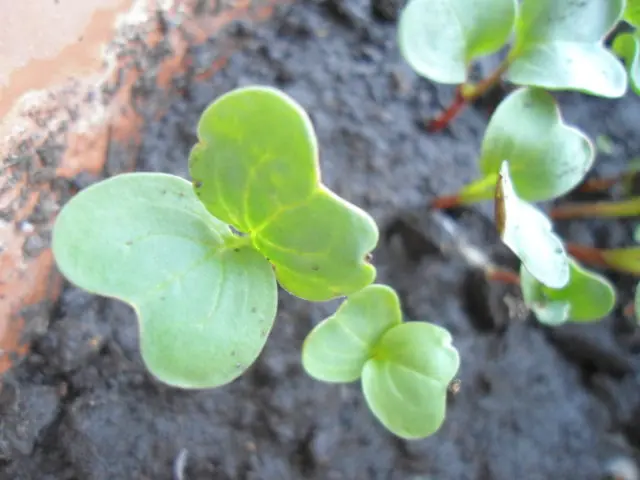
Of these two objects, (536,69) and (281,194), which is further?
(536,69)

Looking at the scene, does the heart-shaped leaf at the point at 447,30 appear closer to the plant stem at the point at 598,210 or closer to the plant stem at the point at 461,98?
the plant stem at the point at 461,98

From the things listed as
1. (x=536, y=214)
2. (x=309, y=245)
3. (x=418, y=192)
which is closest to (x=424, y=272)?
(x=418, y=192)

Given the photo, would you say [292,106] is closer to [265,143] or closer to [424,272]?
[265,143]

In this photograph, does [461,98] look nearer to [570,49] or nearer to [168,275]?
[570,49]

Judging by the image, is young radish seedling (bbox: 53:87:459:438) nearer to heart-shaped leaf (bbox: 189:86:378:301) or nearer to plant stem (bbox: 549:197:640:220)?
heart-shaped leaf (bbox: 189:86:378:301)

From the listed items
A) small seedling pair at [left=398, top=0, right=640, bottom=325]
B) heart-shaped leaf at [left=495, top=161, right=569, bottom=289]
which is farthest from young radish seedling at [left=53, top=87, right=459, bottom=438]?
small seedling pair at [left=398, top=0, right=640, bottom=325]

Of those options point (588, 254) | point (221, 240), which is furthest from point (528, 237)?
point (588, 254)
